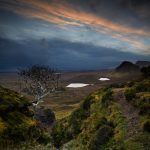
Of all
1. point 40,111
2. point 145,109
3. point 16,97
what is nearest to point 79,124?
point 145,109

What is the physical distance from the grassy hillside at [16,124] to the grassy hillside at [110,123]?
6.85m

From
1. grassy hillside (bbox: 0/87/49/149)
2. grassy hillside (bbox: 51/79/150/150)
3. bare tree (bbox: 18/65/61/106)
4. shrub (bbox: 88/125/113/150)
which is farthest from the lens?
bare tree (bbox: 18/65/61/106)

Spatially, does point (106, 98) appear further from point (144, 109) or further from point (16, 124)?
point (16, 124)

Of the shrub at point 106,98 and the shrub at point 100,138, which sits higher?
the shrub at point 106,98

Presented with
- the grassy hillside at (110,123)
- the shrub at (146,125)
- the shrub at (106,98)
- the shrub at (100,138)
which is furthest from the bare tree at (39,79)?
the shrub at (146,125)

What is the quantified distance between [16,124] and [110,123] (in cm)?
1129

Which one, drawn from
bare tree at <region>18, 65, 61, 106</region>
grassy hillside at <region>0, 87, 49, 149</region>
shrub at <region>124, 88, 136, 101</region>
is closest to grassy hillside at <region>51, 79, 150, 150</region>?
shrub at <region>124, 88, 136, 101</region>

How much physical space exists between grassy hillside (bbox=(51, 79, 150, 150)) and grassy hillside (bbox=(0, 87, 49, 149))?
270 inches

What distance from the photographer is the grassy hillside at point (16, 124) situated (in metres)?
20.0

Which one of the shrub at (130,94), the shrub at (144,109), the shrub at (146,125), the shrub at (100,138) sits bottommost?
the shrub at (100,138)

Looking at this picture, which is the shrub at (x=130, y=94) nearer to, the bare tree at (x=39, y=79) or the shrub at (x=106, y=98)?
the shrub at (x=106, y=98)

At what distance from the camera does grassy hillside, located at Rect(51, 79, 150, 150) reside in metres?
27.0

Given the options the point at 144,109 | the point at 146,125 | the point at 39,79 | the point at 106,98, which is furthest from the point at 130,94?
the point at 39,79

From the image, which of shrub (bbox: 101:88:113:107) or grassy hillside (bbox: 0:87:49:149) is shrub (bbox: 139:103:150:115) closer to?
shrub (bbox: 101:88:113:107)
